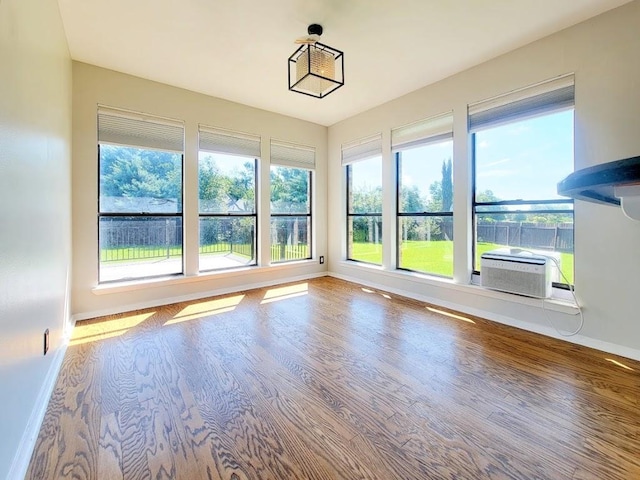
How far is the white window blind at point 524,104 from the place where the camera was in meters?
2.50

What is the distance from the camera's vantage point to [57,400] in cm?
171

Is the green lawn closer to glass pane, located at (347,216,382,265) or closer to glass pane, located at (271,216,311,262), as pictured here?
glass pane, located at (347,216,382,265)

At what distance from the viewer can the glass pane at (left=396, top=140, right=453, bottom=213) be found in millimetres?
3497

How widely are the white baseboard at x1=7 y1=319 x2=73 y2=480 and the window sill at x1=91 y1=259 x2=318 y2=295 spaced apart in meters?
1.14

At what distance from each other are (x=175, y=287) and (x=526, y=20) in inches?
177

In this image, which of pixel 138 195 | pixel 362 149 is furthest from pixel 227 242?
pixel 362 149

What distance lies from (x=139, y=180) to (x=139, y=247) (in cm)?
80

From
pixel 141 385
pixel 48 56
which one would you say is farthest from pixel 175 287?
pixel 48 56

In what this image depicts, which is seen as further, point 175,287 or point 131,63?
point 175,287

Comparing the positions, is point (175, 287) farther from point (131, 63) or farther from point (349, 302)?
point (131, 63)

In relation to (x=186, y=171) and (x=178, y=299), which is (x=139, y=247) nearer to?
(x=178, y=299)

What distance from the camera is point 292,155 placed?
4.70 metres

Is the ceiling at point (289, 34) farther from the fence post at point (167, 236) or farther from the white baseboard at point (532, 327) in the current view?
the white baseboard at point (532, 327)

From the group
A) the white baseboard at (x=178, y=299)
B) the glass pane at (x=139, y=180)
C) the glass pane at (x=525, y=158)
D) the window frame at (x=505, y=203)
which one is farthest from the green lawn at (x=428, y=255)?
the glass pane at (x=139, y=180)
